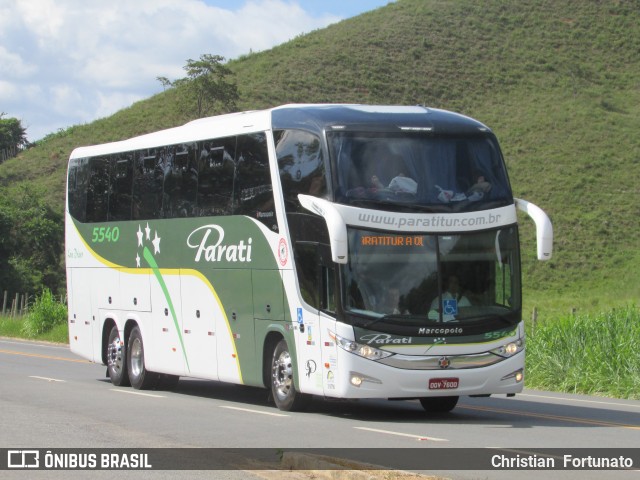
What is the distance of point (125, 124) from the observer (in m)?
88.7

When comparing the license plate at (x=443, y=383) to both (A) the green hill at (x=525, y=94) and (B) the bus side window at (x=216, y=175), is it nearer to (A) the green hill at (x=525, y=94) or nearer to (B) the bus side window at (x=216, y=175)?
(B) the bus side window at (x=216, y=175)

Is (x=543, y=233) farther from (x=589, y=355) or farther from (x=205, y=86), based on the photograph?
(x=205, y=86)

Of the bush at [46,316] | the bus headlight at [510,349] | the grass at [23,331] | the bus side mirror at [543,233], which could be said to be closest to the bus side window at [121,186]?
the bus headlight at [510,349]

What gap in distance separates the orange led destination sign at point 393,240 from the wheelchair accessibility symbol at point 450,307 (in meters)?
0.79

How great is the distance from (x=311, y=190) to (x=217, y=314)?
12.0 feet

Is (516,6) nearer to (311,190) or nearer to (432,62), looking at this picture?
(432,62)

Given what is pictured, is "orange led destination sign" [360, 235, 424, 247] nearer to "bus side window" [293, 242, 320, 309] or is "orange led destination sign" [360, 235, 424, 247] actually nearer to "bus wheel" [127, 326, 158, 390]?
"bus side window" [293, 242, 320, 309]

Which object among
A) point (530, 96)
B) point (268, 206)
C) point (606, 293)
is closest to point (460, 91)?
point (530, 96)

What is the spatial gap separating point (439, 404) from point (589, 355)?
6048 mm

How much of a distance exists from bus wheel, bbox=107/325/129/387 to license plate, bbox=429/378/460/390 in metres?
8.02

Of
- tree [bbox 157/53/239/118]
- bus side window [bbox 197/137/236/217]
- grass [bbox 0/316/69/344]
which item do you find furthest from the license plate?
tree [bbox 157/53/239/118]

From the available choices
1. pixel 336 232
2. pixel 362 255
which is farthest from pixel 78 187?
pixel 336 232

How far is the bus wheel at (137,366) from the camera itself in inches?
834

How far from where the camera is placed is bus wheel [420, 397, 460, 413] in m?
16.9
